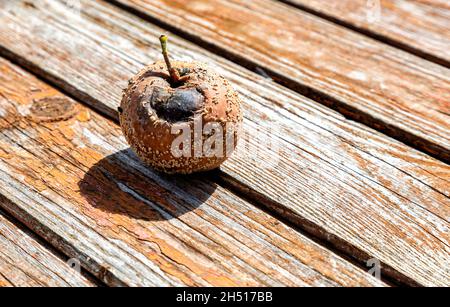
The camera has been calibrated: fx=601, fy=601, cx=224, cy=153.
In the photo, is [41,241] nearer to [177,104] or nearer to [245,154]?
[177,104]

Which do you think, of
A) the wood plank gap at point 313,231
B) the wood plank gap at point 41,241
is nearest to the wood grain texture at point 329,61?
the wood plank gap at point 313,231

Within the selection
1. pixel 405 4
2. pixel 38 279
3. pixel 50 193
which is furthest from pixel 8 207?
pixel 405 4

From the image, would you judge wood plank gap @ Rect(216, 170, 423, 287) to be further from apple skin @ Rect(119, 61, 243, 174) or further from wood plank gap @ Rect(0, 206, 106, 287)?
wood plank gap @ Rect(0, 206, 106, 287)

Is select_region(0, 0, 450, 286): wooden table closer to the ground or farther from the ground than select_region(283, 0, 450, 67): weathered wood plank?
closer to the ground

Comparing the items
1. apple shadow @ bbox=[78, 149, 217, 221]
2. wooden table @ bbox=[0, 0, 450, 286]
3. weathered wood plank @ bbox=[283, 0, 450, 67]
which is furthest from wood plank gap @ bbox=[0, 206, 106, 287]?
weathered wood plank @ bbox=[283, 0, 450, 67]

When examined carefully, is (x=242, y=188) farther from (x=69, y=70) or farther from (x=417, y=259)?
(x=69, y=70)

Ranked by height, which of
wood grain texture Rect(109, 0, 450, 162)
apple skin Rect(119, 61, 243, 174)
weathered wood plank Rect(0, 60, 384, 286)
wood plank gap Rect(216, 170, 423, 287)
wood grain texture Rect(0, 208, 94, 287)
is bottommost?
wood grain texture Rect(0, 208, 94, 287)

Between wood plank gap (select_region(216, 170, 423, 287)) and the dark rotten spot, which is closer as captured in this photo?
wood plank gap (select_region(216, 170, 423, 287))

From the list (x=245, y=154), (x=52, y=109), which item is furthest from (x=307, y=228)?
(x=52, y=109)
